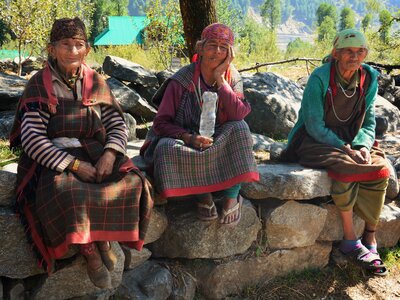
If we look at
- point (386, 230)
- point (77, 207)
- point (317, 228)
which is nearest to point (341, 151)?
point (317, 228)

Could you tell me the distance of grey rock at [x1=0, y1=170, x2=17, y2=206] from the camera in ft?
8.13

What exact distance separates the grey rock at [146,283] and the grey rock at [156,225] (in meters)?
0.24

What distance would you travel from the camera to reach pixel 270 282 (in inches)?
133

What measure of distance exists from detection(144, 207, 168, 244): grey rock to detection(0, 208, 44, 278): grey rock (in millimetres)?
740

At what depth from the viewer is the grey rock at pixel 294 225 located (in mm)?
3281

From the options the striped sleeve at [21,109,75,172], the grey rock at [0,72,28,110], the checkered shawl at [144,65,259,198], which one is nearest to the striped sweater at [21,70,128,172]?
the striped sleeve at [21,109,75,172]

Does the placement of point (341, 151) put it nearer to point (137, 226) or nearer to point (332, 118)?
point (332, 118)

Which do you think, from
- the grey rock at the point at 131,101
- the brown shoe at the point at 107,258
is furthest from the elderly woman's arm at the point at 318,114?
the grey rock at the point at 131,101

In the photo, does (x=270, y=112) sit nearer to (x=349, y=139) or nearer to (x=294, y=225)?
(x=349, y=139)

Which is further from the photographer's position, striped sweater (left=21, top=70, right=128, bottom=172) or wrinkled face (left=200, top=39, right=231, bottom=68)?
wrinkled face (left=200, top=39, right=231, bottom=68)

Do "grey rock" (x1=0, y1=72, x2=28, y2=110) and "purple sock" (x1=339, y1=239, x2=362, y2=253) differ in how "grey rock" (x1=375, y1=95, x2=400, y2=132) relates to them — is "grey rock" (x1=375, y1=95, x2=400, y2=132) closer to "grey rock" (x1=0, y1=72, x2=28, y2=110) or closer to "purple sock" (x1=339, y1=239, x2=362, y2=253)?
"purple sock" (x1=339, y1=239, x2=362, y2=253)

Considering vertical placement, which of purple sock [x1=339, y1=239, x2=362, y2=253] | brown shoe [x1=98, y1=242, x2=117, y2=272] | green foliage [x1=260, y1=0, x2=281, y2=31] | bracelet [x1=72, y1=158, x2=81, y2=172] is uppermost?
bracelet [x1=72, y1=158, x2=81, y2=172]

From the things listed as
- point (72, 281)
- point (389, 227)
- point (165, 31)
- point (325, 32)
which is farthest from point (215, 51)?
point (325, 32)

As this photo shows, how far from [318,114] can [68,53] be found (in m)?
1.92
